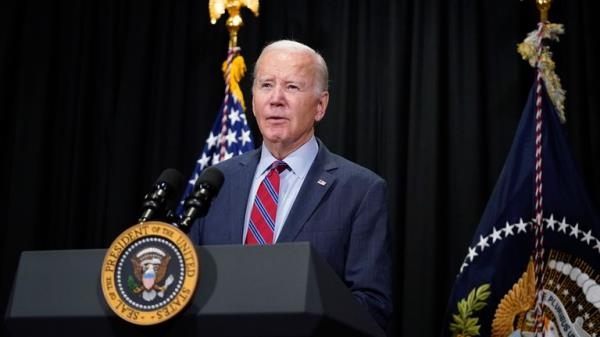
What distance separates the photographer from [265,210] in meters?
2.33

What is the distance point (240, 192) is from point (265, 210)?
0.11 meters

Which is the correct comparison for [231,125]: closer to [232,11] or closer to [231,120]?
[231,120]

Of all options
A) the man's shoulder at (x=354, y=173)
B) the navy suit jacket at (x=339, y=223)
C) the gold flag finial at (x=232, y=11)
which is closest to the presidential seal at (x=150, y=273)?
the navy suit jacket at (x=339, y=223)

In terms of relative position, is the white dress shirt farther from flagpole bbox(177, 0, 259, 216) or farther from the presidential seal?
flagpole bbox(177, 0, 259, 216)

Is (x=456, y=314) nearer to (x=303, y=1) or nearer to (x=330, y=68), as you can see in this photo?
(x=330, y=68)

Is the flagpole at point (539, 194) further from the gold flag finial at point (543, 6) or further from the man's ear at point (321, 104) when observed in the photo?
the man's ear at point (321, 104)

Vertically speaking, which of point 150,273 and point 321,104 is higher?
point 321,104

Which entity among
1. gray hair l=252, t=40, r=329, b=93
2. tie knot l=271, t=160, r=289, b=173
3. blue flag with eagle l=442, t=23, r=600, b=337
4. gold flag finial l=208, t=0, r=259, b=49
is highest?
gold flag finial l=208, t=0, r=259, b=49

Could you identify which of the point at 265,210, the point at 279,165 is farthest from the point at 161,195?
the point at 279,165

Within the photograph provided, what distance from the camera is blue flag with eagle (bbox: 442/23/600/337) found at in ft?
10.7

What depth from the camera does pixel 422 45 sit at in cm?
422

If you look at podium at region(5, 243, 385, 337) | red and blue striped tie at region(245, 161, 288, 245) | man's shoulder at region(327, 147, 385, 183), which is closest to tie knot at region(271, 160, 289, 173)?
red and blue striped tie at region(245, 161, 288, 245)

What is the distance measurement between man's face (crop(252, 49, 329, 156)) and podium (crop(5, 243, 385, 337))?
909mm

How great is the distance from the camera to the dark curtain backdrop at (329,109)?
3.97m
